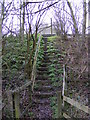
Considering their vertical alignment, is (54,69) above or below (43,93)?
above

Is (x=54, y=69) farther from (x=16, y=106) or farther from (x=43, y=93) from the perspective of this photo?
(x=16, y=106)

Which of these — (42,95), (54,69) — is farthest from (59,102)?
(54,69)

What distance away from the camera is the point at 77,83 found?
4504 millimetres

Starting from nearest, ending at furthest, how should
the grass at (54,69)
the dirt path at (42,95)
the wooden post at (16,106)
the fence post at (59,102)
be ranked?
the wooden post at (16,106) < the fence post at (59,102) < the dirt path at (42,95) < the grass at (54,69)

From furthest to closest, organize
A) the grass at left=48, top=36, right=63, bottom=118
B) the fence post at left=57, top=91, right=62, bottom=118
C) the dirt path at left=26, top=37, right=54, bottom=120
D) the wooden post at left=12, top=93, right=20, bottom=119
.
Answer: the grass at left=48, top=36, right=63, bottom=118 → the dirt path at left=26, top=37, right=54, bottom=120 → the fence post at left=57, top=91, right=62, bottom=118 → the wooden post at left=12, top=93, right=20, bottom=119

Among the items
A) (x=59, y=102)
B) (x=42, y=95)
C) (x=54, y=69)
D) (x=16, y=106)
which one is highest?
(x=54, y=69)

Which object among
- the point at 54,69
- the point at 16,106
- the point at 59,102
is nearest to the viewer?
the point at 16,106

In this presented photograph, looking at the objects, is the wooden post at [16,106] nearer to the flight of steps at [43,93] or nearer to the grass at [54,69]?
the flight of steps at [43,93]

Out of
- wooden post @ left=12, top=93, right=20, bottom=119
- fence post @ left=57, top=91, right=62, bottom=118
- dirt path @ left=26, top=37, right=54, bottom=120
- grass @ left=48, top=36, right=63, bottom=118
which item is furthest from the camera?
grass @ left=48, top=36, right=63, bottom=118

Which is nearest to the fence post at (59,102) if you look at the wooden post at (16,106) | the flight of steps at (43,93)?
the flight of steps at (43,93)

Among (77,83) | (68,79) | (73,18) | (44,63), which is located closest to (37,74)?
(44,63)

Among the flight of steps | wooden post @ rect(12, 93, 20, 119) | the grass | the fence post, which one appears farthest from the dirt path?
wooden post @ rect(12, 93, 20, 119)

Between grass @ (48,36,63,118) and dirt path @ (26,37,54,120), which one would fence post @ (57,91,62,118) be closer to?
dirt path @ (26,37,54,120)

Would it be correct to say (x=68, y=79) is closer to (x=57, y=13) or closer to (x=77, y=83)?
(x=77, y=83)
